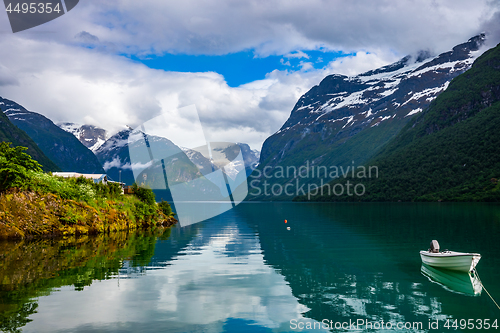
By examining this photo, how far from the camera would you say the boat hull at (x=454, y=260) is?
24516mm

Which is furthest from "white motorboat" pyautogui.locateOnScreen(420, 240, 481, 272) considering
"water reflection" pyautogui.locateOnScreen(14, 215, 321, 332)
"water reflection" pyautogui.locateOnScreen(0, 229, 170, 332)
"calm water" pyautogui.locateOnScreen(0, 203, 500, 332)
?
"water reflection" pyautogui.locateOnScreen(0, 229, 170, 332)

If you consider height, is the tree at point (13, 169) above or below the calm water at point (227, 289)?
above

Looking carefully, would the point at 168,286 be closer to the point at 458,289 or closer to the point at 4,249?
the point at 458,289

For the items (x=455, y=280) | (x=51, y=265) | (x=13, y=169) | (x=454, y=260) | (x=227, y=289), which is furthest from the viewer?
(x=13, y=169)

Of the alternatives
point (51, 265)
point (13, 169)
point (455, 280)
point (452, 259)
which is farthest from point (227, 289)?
point (13, 169)

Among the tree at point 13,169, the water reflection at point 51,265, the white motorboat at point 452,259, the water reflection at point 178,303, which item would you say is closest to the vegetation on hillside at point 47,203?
the tree at point 13,169

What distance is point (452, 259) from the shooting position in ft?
85.5

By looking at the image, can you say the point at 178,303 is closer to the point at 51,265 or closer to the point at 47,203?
the point at 51,265

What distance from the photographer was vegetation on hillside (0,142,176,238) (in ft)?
145

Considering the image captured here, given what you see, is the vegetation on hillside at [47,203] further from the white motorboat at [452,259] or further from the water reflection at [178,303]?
the white motorboat at [452,259]

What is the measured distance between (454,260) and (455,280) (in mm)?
1955

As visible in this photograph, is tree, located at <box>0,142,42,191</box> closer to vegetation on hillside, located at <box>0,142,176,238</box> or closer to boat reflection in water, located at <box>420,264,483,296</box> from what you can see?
vegetation on hillside, located at <box>0,142,176,238</box>

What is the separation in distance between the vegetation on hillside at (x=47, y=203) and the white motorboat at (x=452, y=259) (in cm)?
4344

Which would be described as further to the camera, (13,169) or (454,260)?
(13,169)
